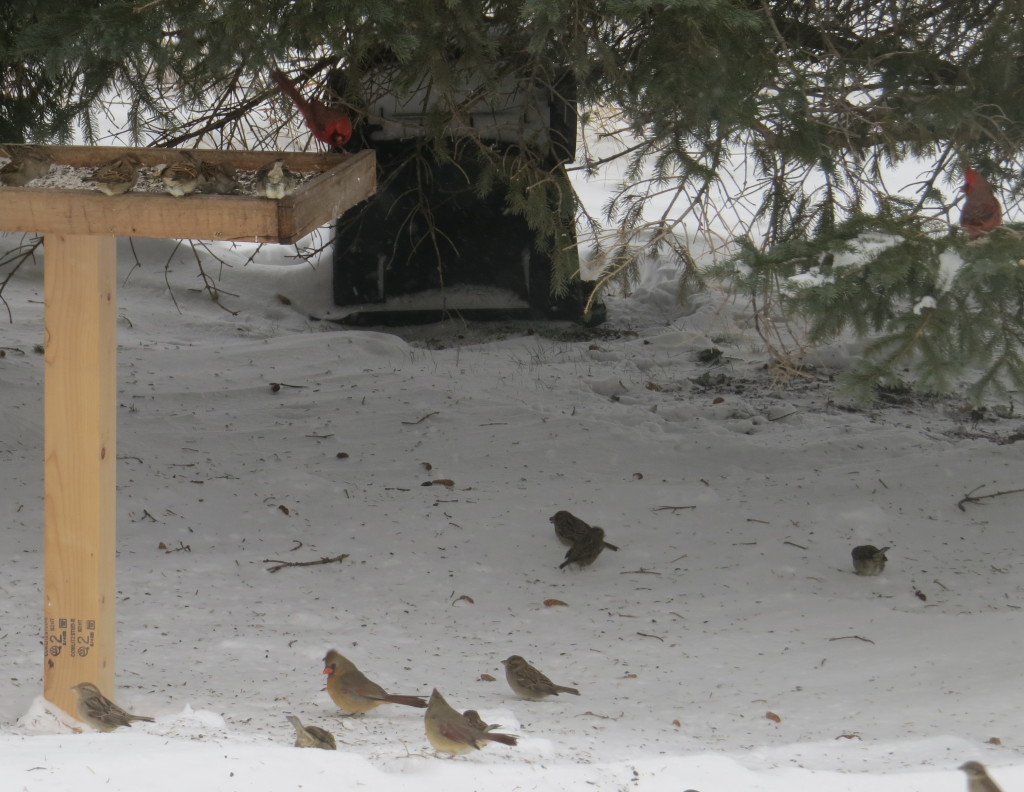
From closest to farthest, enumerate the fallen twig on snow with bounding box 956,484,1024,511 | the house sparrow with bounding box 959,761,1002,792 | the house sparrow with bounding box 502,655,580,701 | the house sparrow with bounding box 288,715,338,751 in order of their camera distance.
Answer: the house sparrow with bounding box 959,761,1002,792
the house sparrow with bounding box 288,715,338,751
the house sparrow with bounding box 502,655,580,701
the fallen twig on snow with bounding box 956,484,1024,511

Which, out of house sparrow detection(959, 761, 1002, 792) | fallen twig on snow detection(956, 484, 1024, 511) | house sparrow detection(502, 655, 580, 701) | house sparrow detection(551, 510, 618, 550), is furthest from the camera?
fallen twig on snow detection(956, 484, 1024, 511)

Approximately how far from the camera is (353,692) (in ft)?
10.9

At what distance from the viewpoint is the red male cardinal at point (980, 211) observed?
3375 millimetres

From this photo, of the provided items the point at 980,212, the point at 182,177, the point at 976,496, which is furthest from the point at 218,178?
the point at 976,496

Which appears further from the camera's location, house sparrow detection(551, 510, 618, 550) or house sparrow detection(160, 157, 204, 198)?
house sparrow detection(551, 510, 618, 550)

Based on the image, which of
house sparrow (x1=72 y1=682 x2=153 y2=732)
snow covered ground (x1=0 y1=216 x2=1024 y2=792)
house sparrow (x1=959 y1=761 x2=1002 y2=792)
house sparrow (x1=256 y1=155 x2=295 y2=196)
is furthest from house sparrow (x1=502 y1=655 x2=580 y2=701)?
house sparrow (x1=256 y1=155 x2=295 y2=196)

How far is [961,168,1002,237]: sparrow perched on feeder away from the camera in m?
3.37

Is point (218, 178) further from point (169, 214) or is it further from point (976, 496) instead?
point (976, 496)

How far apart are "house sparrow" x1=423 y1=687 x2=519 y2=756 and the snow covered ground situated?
0.17 ft

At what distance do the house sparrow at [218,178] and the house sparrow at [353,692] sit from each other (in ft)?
4.81

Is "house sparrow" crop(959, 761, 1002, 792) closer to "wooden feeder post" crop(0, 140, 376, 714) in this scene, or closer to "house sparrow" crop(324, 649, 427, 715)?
"house sparrow" crop(324, 649, 427, 715)

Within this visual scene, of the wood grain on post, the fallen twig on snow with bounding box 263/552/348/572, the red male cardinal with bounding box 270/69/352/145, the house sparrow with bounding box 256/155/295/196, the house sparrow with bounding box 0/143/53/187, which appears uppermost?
the red male cardinal with bounding box 270/69/352/145

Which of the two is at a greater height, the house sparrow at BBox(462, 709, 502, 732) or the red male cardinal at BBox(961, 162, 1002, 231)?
the red male cardinal at BBox(961, 162, 1002, 231)

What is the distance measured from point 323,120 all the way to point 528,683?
2513 millimetres
